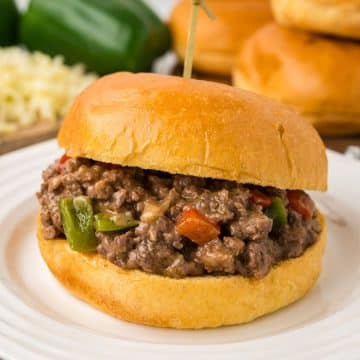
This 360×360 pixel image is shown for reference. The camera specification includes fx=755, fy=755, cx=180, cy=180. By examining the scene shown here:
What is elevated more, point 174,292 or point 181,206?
point 181,206

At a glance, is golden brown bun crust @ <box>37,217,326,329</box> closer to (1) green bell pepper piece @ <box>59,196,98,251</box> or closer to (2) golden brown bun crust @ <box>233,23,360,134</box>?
(1) green bell pepper piece @ <box>59,196,98,251</box>

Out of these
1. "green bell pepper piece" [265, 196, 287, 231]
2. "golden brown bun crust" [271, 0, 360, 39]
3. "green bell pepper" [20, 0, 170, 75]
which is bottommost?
"green bell pepper" [20, 0, 170, 75]

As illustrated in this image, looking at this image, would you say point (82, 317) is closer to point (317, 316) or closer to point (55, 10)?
point (317, 316)

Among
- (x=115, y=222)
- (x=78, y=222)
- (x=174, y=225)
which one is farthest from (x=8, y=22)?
(x=174, y=225)

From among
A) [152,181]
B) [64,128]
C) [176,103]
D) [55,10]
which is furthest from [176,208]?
[55,10]

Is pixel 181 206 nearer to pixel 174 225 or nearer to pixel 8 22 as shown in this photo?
pixel 174 225

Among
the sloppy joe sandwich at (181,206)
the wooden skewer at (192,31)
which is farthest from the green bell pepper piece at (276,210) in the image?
the wooden skewer at (192,31)

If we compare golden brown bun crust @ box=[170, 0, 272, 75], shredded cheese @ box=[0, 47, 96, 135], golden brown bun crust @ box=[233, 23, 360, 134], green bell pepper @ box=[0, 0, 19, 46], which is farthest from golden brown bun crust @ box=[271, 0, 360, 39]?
green bell pepper @ box=[0, 0, 19, 46]
